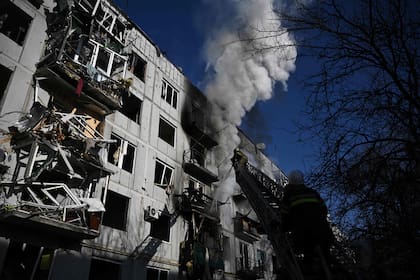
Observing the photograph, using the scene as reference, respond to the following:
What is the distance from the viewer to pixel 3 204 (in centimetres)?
860

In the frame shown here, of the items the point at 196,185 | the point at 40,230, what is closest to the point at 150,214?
the point at 40,230

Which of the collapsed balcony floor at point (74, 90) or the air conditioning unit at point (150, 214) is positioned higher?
the collapsed balcony floor at point (74, 90)

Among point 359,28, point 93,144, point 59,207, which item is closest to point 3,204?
point 59,207

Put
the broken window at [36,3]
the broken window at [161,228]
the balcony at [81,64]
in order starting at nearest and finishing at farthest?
the balcony at [81,64] < the broken window at [36,3] < the broken window at [161,228]

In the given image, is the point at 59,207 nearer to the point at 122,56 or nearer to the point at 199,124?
the point at 122,56

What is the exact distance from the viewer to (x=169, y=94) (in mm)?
20578

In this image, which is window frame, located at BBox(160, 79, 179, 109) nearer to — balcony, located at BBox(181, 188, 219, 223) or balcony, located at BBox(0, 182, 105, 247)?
balcony, located at BBox(181, 188, 219, 223)

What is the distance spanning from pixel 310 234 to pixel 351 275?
749 mm

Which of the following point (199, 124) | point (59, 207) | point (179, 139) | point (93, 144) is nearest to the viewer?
point (59, 207)

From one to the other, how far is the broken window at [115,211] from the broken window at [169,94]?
25.8 feet

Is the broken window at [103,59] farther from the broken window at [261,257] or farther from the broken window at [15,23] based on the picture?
the broken window at [261,257]

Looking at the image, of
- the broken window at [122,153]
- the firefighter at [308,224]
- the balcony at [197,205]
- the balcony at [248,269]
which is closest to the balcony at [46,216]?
the broken window at [122,153]

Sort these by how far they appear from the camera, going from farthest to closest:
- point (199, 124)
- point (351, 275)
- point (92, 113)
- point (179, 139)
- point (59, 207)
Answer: point (199, 124) → point (179, 139) → point (92, 113) → point (59, 207) → point (351, 275)

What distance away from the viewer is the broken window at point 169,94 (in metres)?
19.8
